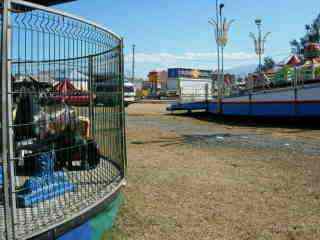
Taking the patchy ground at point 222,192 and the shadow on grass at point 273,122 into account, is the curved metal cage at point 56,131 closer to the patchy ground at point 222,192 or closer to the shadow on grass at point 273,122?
the patchy ground at point 222,192

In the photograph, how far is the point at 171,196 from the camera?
6016 millimetres

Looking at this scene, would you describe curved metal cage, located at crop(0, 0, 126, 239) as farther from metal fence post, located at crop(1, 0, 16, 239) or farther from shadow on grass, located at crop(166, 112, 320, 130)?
shadow on grass, located at crop(166, 112, 320, 130)

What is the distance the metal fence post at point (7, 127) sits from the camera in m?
3.03

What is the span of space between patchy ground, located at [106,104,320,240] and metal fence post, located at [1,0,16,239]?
1.52m

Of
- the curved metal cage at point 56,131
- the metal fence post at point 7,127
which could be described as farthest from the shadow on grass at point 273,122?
the metal fence post at point 7,127

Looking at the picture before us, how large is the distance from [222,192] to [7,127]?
3.87 meters

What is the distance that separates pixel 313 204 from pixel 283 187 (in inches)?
36.0

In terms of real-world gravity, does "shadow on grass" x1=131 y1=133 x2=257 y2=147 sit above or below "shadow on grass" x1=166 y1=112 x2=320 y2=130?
below

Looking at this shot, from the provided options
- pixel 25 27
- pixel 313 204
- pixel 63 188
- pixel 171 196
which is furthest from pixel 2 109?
pixel 313 204

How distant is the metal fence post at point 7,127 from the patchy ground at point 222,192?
4.97 ft

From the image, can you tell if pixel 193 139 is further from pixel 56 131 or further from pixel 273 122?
pixel 56 131

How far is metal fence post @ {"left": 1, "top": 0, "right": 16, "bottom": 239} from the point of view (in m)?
3.03

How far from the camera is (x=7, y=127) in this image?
10.1 feet

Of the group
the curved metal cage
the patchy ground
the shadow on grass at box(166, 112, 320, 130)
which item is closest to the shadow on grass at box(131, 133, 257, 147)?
the patchy ground
